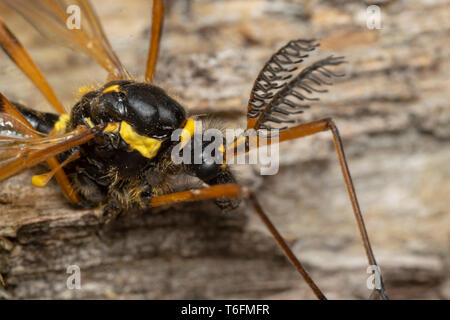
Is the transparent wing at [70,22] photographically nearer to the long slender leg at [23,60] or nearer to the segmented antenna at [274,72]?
the long slender leg at [23,60]

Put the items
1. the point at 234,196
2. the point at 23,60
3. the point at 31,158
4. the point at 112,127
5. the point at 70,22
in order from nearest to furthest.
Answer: the point at 234,196
the point at 31,158
the point at 112,127
the point at 23,60
the point at 70,22

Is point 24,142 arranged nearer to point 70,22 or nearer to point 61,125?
point 61,125

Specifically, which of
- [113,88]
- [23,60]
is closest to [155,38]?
[113,88]

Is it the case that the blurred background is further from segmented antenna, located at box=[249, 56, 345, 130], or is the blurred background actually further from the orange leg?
segmented antenna, located at box=[249, 56, 345, 130]

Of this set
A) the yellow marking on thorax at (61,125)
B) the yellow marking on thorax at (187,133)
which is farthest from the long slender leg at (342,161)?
the yellow marking on thorax at (61,125)

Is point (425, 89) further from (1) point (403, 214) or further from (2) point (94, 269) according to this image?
(2) point (94, 269)

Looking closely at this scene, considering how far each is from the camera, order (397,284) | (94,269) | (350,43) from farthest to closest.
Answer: (350,43), (397,284), (94,269)

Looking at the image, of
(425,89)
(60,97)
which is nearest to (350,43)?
(425,89)
